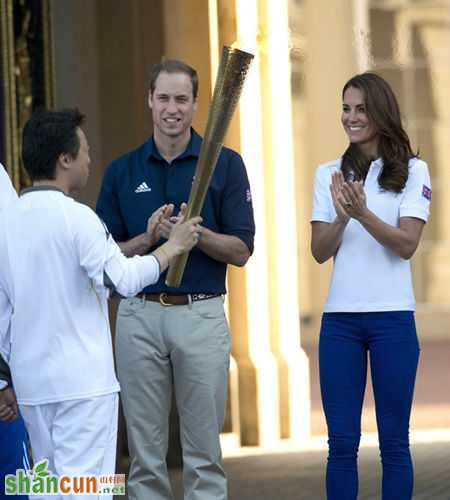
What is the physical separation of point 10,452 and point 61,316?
0.78m

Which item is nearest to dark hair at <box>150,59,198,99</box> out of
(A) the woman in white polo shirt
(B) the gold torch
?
(B) the gold torch

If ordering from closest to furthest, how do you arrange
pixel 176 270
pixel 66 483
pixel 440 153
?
pixel 66 483
pixel 176 270
pixel 440 153

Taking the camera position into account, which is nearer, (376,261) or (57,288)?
(57,288)

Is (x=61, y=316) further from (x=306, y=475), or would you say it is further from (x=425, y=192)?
(x=306, y=475)

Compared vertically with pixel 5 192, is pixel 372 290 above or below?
below

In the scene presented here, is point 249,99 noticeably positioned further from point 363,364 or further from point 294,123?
point 294,123

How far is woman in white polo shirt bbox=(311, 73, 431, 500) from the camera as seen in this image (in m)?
5.87

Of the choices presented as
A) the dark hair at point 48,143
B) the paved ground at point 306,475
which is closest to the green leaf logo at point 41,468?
the dark hair at point 48,143

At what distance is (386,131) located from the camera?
5996 mm

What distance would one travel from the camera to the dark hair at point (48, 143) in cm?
510

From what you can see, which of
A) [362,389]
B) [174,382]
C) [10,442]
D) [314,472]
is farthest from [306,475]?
[10,442]

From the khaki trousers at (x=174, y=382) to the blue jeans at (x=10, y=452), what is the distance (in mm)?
640

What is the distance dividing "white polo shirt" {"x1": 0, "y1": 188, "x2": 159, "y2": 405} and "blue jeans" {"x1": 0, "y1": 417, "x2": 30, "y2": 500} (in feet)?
1.76

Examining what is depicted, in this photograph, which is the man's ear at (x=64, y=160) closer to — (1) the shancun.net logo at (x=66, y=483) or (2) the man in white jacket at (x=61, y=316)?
(2) the man in white jacket at (x=61, y=316)
